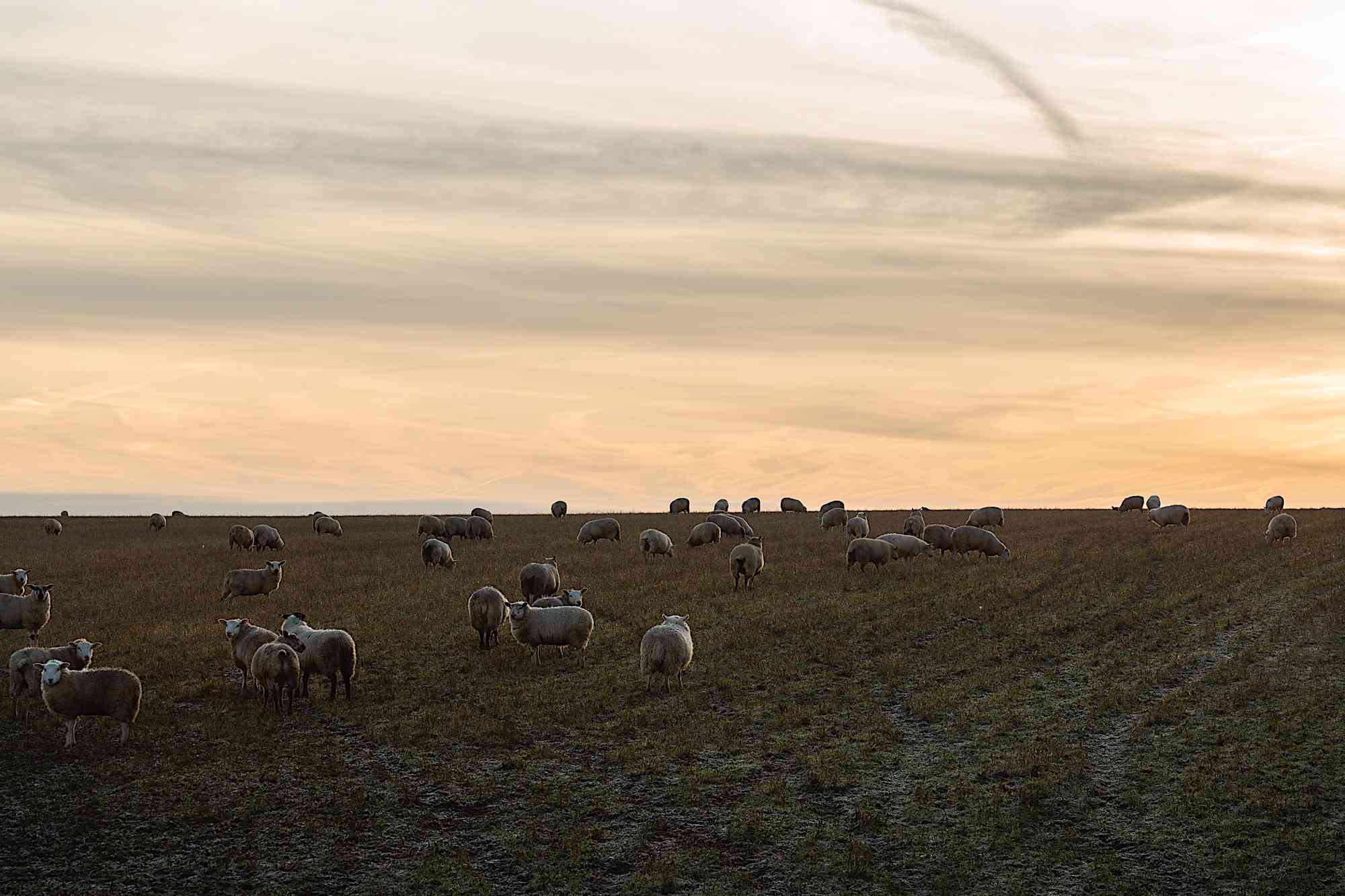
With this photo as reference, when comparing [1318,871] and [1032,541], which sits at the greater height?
[1032,541]

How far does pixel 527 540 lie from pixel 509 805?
38352 millimetres

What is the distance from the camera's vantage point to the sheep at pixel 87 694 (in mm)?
18469

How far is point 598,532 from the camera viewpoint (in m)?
52.9

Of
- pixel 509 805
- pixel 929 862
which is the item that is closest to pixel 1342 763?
pixel 929 862

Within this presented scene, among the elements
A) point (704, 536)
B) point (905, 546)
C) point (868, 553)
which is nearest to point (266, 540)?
point (704, 536)

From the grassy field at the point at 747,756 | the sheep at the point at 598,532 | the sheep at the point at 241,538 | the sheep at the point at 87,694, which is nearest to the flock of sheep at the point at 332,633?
the sheep at the point at 87,694

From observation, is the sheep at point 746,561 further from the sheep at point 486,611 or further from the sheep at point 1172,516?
the sheep at point 1172,516

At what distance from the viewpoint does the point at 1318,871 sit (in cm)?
1342

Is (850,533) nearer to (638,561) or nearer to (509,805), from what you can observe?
(638,561)

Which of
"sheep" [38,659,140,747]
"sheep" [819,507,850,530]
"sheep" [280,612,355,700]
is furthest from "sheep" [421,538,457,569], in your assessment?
"sheep" [38,659,140,747]

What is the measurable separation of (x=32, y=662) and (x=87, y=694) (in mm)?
2926

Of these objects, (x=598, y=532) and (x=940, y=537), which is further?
(x=598, y=532)

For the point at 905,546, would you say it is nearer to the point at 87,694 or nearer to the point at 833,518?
the point at 833,518

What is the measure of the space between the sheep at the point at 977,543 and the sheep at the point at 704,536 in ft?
36.8
